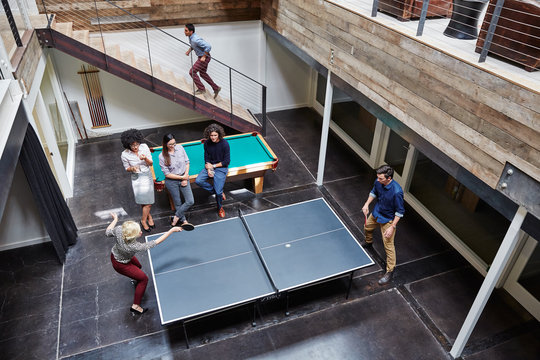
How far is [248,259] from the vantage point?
15.1ft

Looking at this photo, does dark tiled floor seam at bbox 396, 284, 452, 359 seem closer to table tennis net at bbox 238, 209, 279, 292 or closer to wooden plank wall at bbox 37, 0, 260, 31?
table tennis net at bbox 238, 209, 279, 292

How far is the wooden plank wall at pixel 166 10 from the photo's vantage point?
23.1 feet

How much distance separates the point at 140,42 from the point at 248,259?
5.35 metres

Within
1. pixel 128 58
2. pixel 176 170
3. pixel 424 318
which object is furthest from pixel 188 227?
pixel 128 58

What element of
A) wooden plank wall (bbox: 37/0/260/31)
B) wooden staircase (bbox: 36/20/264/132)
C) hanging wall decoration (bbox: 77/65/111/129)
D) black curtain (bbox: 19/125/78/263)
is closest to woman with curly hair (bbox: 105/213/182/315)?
black curtain (bbox: 19/125/78/263)

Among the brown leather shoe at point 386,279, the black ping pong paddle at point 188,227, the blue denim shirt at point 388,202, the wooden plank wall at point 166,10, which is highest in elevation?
the wooden plank wall at point 166,10

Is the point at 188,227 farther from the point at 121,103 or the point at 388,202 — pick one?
the point at 121,103

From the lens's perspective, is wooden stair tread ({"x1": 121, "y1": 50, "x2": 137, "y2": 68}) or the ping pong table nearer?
the ping pong table

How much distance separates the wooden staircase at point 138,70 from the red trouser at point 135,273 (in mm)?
3510

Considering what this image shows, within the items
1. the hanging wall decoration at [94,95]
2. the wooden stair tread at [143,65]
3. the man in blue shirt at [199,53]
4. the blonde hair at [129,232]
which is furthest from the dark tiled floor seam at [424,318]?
the hanging wall decoration at [94,95]

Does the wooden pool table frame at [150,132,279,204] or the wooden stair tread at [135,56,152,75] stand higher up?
the wooden stair tread at [135,56,152,75]

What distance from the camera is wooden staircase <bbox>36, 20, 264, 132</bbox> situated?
626 cm

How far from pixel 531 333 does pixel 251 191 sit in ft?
14.4

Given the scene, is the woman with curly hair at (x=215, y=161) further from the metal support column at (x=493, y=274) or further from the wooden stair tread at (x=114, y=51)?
the metal support column at (x=493, y=274)
